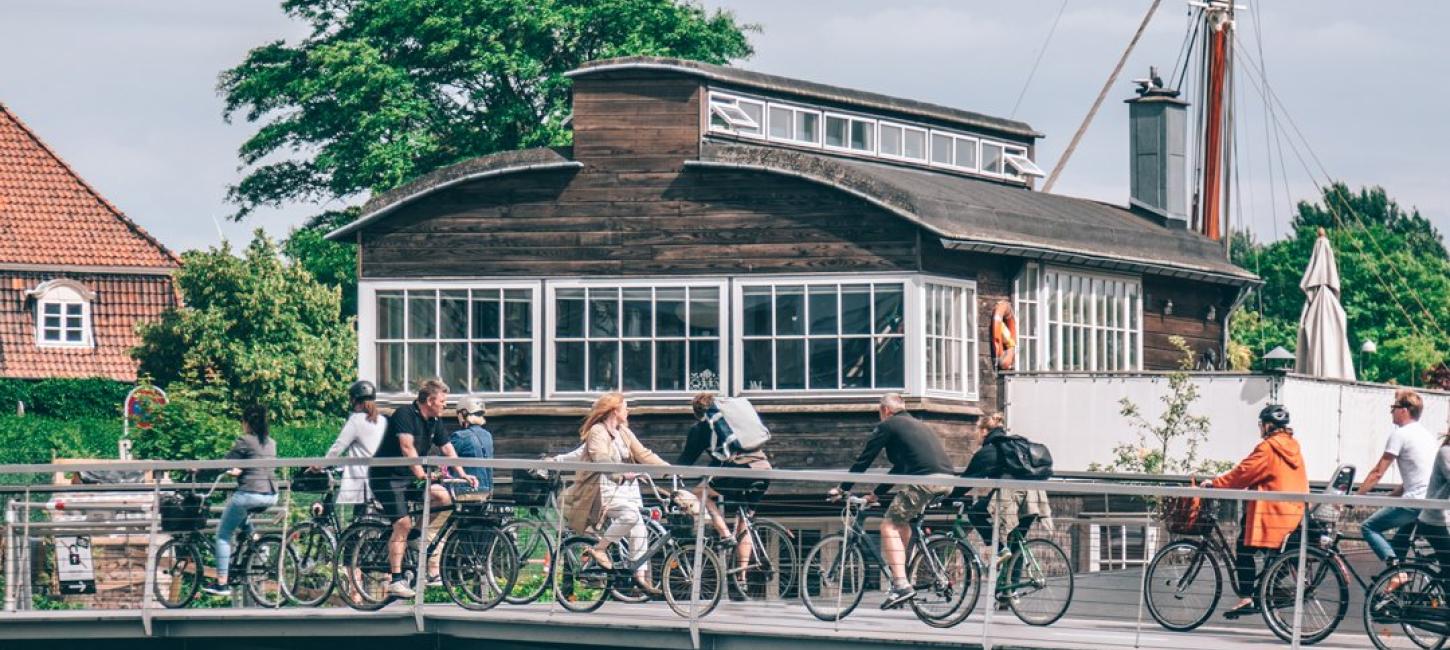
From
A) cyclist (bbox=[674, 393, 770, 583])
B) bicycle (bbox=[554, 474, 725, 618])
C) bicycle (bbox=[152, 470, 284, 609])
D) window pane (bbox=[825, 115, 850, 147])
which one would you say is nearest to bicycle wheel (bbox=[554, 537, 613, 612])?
bicycle (bbox=[554, 474, 725, 618])

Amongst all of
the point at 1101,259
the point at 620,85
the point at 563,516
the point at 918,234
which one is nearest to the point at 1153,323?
the point at 1101,259

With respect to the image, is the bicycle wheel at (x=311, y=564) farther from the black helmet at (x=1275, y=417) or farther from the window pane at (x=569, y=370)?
the window pane at (x=569, y=370)

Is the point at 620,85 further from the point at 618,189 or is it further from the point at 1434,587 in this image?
the point at 1434,587

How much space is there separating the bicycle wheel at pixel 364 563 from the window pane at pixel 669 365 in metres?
11.3

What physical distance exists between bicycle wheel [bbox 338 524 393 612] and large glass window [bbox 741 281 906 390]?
1126 centimetres

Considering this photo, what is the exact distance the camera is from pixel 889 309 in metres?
30.4

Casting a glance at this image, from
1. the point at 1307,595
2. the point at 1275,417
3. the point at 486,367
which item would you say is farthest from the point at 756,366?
the point at 1307,595

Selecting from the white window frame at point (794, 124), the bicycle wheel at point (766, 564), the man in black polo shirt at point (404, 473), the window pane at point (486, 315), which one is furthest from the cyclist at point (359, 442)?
the white window frame at point (794, 124)

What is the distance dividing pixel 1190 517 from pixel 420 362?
15.4 meters

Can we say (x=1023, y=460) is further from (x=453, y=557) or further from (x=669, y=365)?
(x=669, y=365)

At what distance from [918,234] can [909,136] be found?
5680 millimetres

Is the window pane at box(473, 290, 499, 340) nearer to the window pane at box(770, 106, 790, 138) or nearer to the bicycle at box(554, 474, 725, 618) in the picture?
the window pane at box(770, 106, 790, 138)

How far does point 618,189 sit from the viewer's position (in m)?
31.5

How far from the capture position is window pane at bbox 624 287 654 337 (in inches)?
1227
